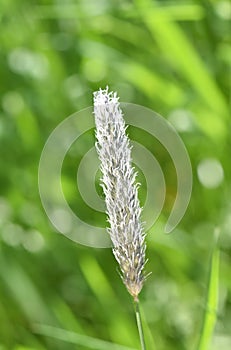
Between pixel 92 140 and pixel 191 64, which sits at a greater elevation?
pixel 191 64

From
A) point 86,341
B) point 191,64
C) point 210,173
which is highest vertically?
point 191,64

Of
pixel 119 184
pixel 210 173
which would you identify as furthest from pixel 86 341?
A: pixel 210 173

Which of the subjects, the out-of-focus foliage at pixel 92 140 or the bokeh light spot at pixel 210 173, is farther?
the bokeh light spot at pixel 210 173

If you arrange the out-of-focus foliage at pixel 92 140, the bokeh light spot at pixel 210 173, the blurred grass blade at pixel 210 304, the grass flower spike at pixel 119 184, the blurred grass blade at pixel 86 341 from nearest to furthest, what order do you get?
the grass flower spike at pixel 119 184, the blurred grass blade at pixel 210 304, the blurred grass blade at pixel 86 341, the out-of-focus foliage at pixel 92 140, the bokeh light spot at pixel 210 173

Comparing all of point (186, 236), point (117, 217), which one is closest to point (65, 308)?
point (186, 236)

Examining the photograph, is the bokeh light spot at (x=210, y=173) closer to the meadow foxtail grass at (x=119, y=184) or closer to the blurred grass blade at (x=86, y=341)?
the blurred grass blade at (x=86, y=341)

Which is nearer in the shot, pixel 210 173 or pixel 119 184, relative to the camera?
pixel 119 184

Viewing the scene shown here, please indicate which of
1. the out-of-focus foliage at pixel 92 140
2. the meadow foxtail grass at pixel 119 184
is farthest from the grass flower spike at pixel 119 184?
the out-of-focus foliage at pixel 92 140

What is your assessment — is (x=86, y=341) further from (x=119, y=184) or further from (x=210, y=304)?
(x=119, y=184)
